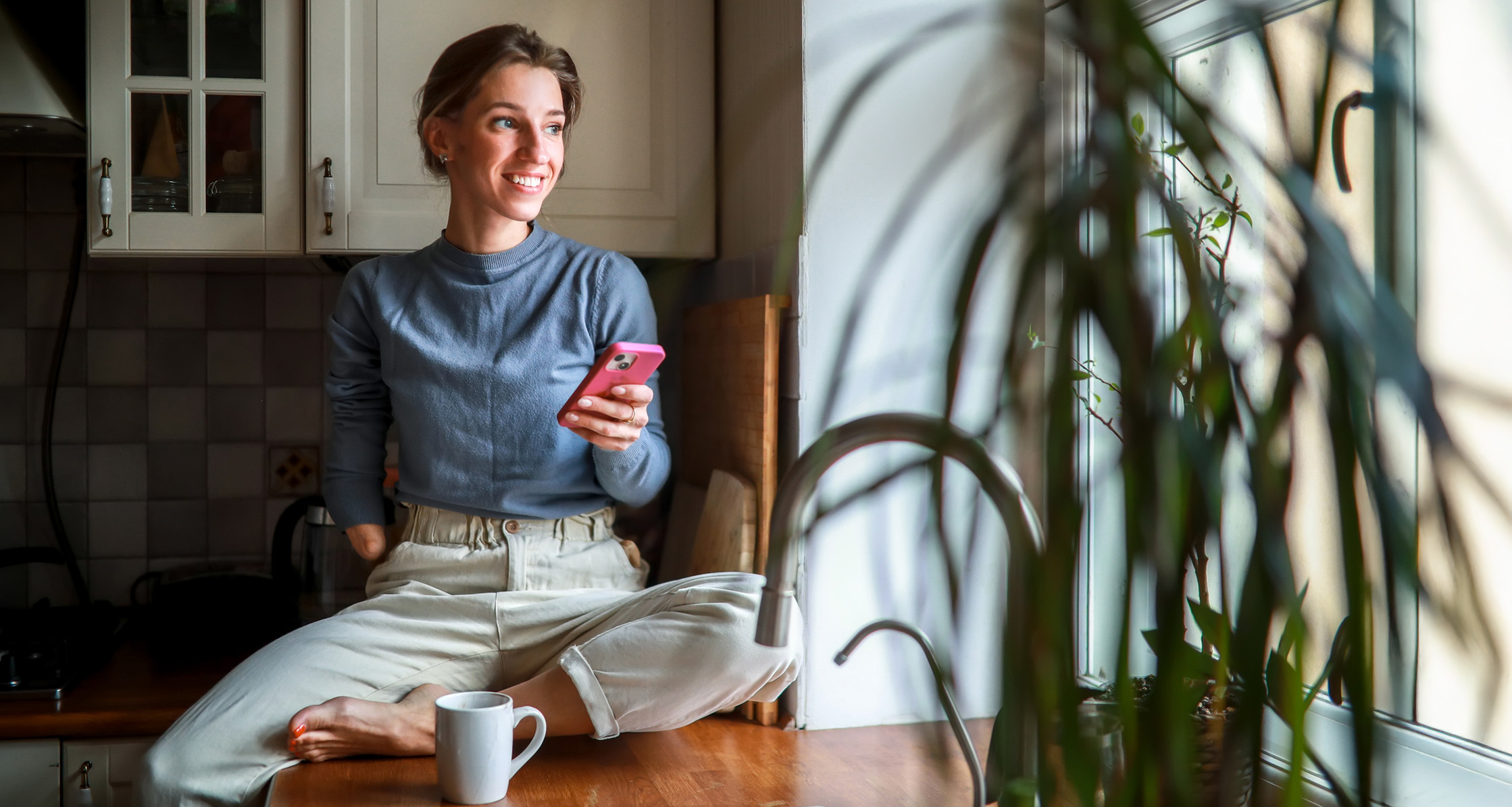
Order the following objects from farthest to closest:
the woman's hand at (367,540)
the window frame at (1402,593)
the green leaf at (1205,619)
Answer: the woman's hand at (367,540), the green leaf at (1205,619), the window frame at (1402,593)

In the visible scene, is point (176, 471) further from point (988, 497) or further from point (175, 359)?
point (988, 497)

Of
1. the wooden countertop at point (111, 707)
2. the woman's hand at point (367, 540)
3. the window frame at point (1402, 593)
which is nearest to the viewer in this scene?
the window frame at point (1402, 593)

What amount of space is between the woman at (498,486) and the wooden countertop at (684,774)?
47 millimetres

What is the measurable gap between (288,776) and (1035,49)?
1.18m

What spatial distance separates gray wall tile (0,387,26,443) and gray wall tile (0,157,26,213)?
0.31 m

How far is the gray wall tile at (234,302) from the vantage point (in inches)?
74.0

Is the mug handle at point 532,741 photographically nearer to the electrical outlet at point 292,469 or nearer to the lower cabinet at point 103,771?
the lower cabinet at point 103,771

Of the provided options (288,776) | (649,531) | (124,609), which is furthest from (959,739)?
(124,609)

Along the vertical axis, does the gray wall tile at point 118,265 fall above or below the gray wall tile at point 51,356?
above

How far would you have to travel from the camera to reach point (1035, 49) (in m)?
0.30

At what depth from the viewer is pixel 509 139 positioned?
4.61 ft

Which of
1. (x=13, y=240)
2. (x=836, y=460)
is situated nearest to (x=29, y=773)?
(x=13, y=240)

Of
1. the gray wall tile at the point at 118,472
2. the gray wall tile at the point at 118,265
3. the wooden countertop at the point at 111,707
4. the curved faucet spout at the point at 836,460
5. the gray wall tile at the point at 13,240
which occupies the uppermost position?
the gray wall tile at the point at 13,240

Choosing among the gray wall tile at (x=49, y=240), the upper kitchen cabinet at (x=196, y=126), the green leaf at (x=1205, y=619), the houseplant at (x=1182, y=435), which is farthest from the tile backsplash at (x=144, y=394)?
the houseplant at (x=1182, y=435)
